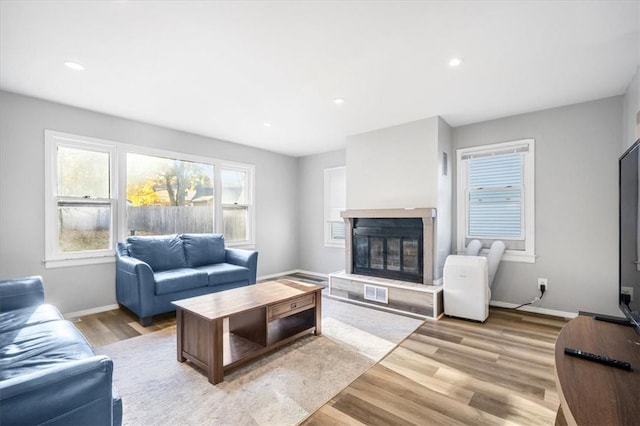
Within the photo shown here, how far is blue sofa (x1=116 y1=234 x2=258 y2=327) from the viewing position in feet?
10.4

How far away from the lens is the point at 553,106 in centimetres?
346

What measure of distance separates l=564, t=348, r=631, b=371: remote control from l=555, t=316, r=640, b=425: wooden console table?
0.06ft

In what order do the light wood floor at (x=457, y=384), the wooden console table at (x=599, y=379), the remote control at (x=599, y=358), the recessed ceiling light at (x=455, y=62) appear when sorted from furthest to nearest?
the recessed ceiling light at (x=455, y=62) → the light wood floor at (x=457, y=384) → the remote control at (x=599, y=358) → the wooden console table at (x=599, y=379)

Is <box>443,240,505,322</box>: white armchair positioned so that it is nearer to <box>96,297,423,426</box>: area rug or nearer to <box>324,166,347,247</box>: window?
<box>96,297,423,426</box>: area rug

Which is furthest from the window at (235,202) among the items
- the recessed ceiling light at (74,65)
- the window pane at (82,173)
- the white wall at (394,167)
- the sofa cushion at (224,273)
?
the recessed ceiling light at (74,65)

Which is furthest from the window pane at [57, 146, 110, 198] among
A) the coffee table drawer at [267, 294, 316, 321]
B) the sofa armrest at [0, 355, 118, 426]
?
the sofa armrest at [0, 355, 118, 426]

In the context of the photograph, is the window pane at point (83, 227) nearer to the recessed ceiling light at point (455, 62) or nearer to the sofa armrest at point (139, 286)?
the sofa armrest at point (139, 286)

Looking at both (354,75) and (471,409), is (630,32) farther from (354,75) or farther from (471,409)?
(471,409)

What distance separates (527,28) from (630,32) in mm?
781

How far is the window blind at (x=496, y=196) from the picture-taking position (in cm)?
375

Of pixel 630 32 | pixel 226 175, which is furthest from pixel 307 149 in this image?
pixel 630 32

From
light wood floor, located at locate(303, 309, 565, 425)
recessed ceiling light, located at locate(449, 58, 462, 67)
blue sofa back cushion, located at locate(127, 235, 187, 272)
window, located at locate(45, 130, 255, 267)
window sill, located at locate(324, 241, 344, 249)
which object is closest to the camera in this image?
light wood floor, located at locate(303, 309, 565, 425)

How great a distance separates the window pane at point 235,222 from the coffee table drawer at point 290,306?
2.75 meters

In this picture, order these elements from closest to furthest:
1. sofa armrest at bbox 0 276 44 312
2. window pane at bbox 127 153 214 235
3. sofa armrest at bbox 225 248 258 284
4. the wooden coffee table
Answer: the wooden coffee table
sofa armrest at bbox 0 276 44 312
window pane at bbox 127 153 214 235
sofa armrest at bbox 225 248 258 284
